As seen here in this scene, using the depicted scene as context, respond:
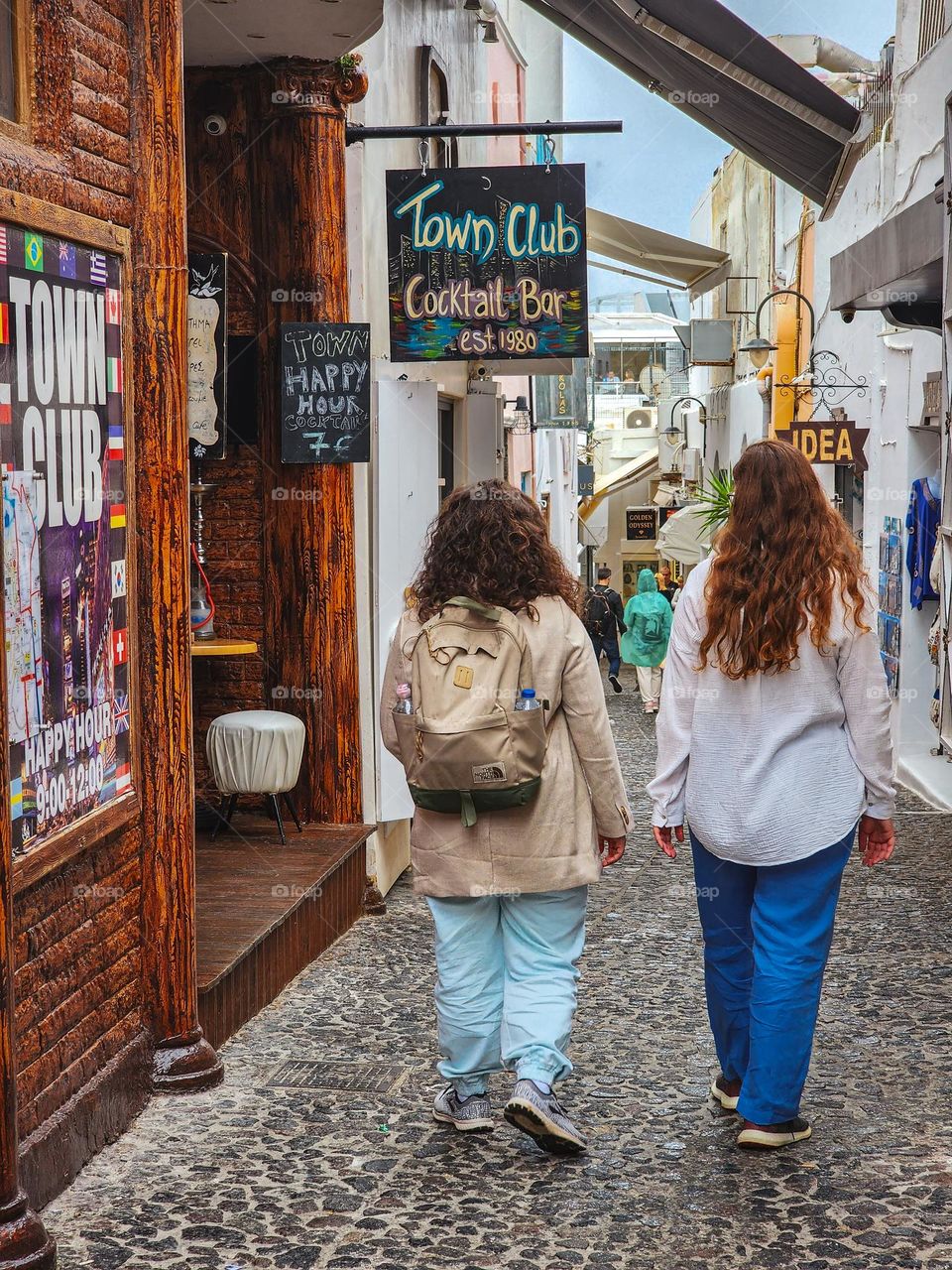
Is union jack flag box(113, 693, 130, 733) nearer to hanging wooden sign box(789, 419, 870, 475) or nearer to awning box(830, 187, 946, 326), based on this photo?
awning box(830, 187, 946, 326)

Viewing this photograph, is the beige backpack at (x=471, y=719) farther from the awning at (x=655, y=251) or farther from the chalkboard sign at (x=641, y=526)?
the chalkboard sign at (x=641, y=526)

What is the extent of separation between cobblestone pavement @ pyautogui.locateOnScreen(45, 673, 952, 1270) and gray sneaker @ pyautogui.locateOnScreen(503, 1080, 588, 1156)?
0.21 ft

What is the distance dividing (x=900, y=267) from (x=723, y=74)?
6.12 metres

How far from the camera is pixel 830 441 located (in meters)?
13.6

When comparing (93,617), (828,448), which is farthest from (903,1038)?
(828,448)

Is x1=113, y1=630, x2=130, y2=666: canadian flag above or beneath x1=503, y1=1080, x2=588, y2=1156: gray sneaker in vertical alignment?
above

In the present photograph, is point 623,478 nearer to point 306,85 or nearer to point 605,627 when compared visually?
point 605,627

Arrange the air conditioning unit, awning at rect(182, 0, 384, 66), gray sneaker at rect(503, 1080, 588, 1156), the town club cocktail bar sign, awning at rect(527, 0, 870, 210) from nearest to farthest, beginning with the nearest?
gray sneaker at rect(503, 1080, 588, 1156)
awning at rect(182, 0, 384, 66)
the town club cocktail bar sign
awning at rect(527, 0, 870, 210)
the air conditioning unit

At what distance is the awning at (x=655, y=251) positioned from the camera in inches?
650

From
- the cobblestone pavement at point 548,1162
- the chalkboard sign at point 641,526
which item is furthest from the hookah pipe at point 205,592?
the chalkboard sign at point 641,526

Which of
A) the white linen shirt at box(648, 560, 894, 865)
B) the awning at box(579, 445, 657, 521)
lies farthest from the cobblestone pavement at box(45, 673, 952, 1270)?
the awning at box(579, 445, 657, 521)

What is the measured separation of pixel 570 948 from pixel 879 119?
11.4m

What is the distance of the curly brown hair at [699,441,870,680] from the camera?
408 cm

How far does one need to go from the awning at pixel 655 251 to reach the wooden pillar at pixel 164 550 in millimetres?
11828
